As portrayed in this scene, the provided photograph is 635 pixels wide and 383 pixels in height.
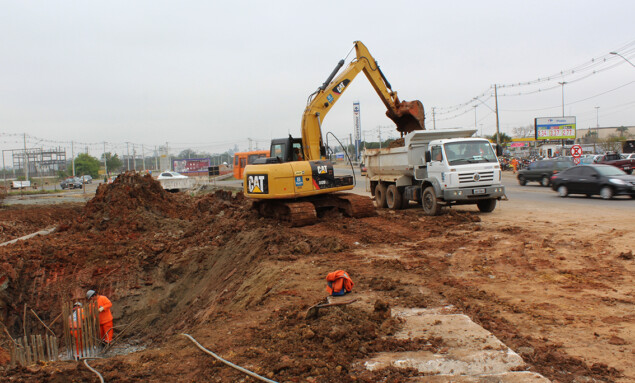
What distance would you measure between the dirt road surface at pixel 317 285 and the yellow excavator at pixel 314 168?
0.52 meters

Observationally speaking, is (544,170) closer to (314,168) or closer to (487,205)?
(487,205)

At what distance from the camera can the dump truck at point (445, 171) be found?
14438mm

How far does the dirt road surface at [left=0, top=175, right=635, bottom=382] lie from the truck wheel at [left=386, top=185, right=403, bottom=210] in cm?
191

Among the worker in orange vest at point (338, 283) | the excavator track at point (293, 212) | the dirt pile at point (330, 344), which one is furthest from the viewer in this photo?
the excavator track at point (293, 212)

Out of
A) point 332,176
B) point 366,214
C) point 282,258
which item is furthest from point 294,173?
point 282,258

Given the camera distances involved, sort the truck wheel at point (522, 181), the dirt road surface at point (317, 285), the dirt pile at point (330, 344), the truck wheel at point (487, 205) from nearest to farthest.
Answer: the dirt pile at point (330, 344)
the dirt road surface at point (317, 285)
the truck wheel at point (487, 205)
the truck wheel at point (522, 181)

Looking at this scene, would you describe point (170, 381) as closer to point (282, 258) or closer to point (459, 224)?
point (282, 258)

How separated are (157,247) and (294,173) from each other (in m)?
5.17

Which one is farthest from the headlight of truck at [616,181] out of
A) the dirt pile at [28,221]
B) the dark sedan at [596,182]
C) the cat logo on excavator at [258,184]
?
the dirt pile at [28,221]

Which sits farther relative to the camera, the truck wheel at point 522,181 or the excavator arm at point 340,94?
the truck wheel at point 522,181

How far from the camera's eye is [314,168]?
1348cm

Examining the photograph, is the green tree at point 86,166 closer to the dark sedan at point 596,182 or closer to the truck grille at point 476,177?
the dark sedan at point 596,182

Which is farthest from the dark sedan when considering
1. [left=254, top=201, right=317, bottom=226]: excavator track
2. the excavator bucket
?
[left=254, top=201, right=317, bottom=226]: excavator track

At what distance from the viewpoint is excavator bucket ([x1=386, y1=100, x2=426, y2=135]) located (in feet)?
54.5
